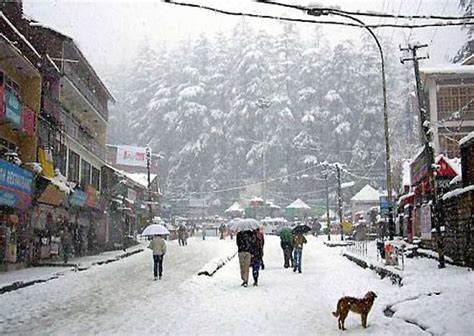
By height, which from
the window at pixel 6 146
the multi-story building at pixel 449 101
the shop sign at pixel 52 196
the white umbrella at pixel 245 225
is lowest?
the white umbrella at pixel 245 225

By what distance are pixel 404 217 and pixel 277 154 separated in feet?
153

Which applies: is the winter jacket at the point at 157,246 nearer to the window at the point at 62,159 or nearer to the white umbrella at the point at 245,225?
the white umbrella at the point at 245,225

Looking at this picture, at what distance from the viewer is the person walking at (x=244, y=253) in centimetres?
1708

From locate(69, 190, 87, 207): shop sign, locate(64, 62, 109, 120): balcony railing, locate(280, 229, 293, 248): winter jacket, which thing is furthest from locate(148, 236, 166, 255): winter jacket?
locate(64, 62, 109, 120): balcony railing

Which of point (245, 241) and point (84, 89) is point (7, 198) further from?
point (84, 89)

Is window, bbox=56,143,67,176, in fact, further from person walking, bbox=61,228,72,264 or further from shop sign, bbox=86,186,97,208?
person walking, bbox=61,228,72,264

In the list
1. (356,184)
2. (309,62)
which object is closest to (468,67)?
(356,184)

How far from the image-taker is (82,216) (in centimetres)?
3778

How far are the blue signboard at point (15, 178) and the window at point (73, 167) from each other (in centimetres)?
954

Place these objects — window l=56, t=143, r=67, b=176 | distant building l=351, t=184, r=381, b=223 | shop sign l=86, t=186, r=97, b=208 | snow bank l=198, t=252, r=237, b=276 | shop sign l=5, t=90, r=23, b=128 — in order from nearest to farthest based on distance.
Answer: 1. snow bank l=198, t=252, r=237, b=276
2. shop sign l=5, t=90, r=23, b=128
3. window l=56, t=143, r=67, b=176
4. shop sign l=86, t=186, r=97, b=208
5. distant building l=351, t=184, r=381, b=223

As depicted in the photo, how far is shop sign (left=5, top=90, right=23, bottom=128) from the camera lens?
21.7m

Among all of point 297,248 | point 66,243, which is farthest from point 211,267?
point 66,243

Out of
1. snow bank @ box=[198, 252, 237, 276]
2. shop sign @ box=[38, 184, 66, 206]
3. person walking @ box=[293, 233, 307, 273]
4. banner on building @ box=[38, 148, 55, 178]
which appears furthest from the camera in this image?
banner on building @ box=[38, 148, 55, 178]

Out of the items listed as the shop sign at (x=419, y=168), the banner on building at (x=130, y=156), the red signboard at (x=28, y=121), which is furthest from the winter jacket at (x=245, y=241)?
the banner on building at (x=130, y=156)
